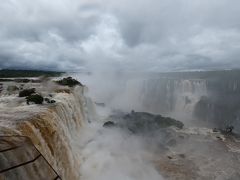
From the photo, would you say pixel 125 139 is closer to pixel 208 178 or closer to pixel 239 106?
pixel 208 178

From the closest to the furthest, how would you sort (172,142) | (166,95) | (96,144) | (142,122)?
(96,144) < (172,142) < (142,122) < (166,95)

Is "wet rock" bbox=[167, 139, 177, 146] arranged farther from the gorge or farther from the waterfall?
the waterfall

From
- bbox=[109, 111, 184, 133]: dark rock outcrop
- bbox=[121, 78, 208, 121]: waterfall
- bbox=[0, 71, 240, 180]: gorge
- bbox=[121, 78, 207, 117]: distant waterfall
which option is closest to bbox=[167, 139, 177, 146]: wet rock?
bbox=[0, 71, 240, 180]: gorge

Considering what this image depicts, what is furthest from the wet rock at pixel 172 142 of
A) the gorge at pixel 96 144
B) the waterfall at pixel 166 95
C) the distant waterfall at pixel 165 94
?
the distant waterfall at pixel 165 94

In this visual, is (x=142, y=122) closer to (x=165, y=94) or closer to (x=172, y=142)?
(x=172, y=142)

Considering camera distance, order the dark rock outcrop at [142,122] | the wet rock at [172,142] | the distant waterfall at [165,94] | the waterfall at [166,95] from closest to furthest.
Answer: the wet rock at [172,142]
the dark rock outcrop at [142,122]
the waterfall at [166,95]
the distant waterfall at [165,94]

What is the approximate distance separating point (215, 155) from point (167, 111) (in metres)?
34.6

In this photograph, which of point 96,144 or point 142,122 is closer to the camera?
point 96,144

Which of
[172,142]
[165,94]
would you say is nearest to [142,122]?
[172,142]

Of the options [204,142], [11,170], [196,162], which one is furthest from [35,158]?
[204,142]

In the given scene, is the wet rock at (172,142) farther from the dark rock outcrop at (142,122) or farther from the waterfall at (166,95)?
the waterfall at (166,95)

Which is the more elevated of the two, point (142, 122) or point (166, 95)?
point (166, 95)

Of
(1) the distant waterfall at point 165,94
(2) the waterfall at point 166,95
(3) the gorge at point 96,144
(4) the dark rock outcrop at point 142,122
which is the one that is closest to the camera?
(3) the gorge at point 96,144

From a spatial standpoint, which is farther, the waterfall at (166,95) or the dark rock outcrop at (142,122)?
the waterfall at (166,95)
